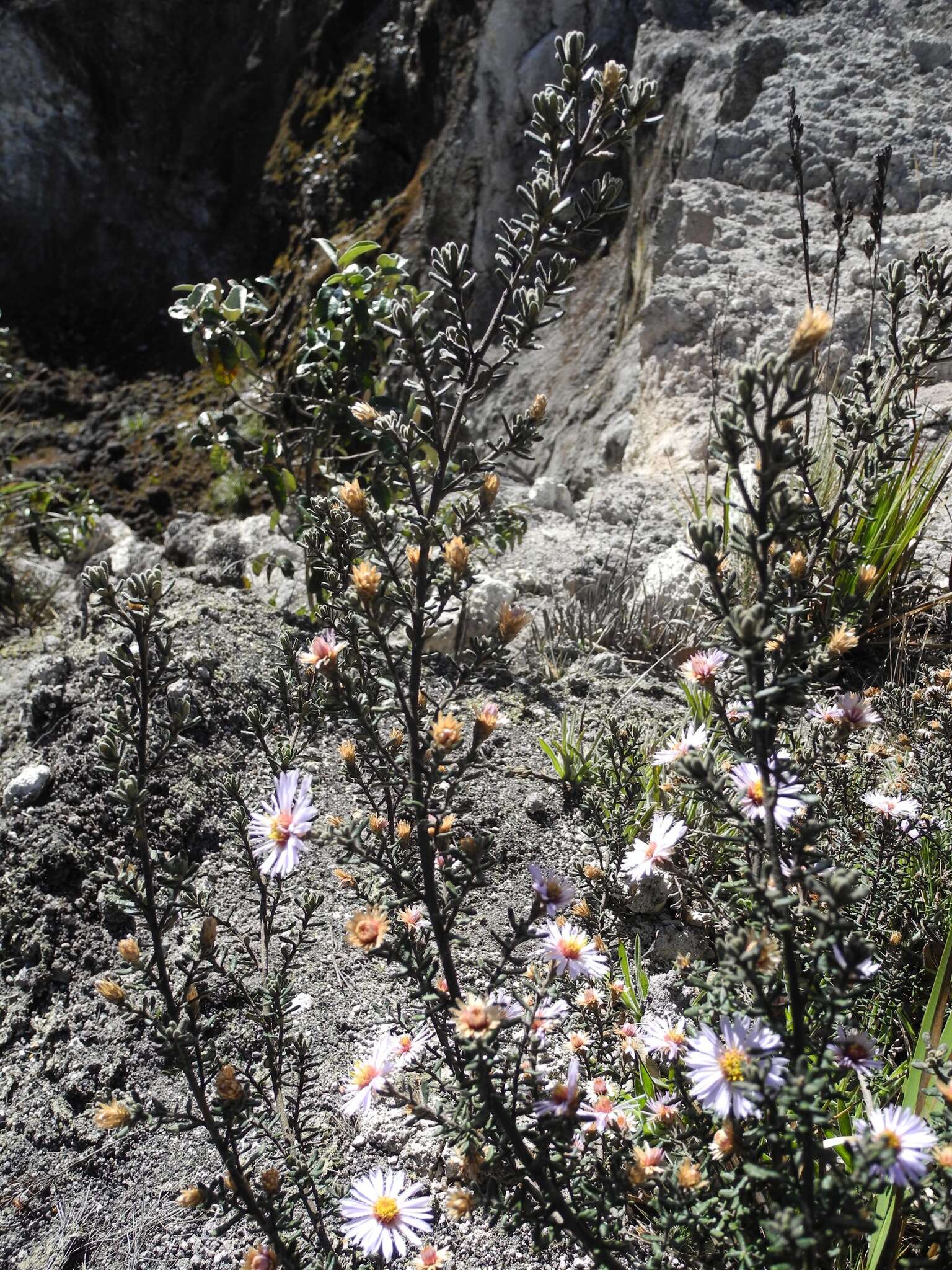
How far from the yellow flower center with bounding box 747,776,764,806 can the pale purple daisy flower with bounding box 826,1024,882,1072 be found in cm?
33

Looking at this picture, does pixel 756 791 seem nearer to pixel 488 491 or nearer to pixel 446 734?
pixel 446 734

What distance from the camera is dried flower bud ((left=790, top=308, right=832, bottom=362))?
0.93m

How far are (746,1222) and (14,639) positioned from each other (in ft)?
12.4

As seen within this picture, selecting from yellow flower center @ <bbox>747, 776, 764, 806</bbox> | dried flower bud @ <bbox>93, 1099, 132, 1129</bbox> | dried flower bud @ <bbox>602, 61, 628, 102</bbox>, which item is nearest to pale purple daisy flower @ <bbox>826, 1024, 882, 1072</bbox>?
yellow flower center @ <bbox>747, 776, 764, 806</bbox>

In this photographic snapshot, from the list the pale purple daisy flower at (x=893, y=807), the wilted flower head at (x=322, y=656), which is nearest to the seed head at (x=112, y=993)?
the wilted flower head at (x=322, y=656)

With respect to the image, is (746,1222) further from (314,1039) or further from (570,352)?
(570,352)

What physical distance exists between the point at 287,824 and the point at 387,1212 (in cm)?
55

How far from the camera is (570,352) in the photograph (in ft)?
18.2

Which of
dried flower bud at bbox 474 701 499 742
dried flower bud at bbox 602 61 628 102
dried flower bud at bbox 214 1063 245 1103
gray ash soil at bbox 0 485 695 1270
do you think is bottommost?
gray ash soil at bbox 0 485 695 1270

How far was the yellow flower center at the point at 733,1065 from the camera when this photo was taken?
41.6 inches

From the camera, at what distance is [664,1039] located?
1315mm

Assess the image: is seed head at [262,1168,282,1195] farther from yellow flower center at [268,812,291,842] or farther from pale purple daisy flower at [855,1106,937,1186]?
pale purple daisy flower at [855,1106,937,1186]

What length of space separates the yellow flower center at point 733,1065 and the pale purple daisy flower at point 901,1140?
0.45ft

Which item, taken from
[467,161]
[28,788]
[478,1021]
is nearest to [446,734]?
[478,1021]
